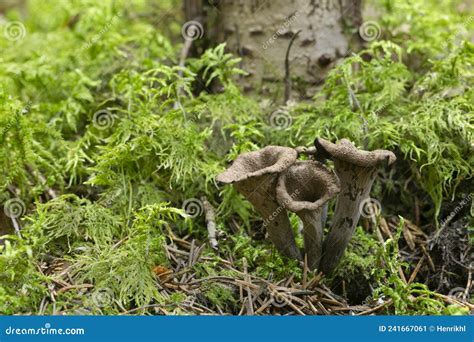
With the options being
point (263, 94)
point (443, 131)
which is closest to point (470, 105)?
point (443, 131)

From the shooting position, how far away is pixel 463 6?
505 cm

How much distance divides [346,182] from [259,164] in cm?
39

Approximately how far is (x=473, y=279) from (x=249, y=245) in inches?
43.8

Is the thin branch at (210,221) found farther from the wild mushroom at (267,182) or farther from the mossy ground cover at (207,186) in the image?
the wild mushroom at (267,182)

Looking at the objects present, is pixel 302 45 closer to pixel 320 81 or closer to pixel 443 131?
pixel 320 81

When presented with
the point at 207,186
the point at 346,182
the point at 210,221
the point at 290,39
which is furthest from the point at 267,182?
the point at 290,39

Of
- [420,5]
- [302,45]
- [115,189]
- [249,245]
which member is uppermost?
[420,5]

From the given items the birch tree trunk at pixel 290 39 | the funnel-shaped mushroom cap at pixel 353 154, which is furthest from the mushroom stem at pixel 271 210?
the birch tree trunk at pixel 290 39

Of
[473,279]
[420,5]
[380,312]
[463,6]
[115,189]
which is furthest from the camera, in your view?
[463,6]

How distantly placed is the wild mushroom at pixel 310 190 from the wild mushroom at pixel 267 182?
0.07 metres

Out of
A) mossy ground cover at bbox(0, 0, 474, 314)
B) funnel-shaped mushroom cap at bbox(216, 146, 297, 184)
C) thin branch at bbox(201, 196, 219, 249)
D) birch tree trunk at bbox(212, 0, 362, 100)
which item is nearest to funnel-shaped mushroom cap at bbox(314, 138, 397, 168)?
funnel-shaped mushroom cap at bbox(216, 146, 297, 184)

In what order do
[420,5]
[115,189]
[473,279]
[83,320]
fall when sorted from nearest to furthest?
[83,320], [473,279], [115,189], [420,5]

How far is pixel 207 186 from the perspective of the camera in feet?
9.46

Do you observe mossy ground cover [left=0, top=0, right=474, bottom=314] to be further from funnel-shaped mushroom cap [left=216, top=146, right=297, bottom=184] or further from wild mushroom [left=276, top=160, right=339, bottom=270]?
funnel-shaped mushroom cap [left=216, top=146, right=297, bottom=184]
